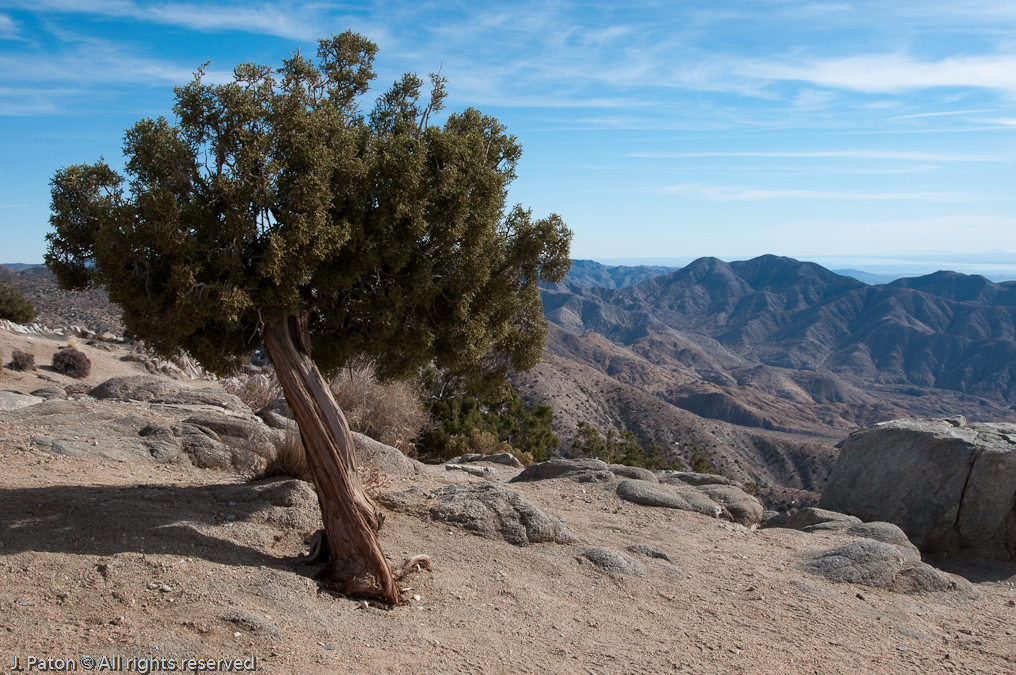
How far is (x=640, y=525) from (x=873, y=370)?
197554 millimetres

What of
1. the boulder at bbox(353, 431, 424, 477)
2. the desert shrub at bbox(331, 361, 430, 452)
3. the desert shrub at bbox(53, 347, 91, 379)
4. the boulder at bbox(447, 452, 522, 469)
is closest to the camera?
the boulder at bbox(353, 431, 424, 477)

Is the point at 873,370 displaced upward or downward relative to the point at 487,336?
downward

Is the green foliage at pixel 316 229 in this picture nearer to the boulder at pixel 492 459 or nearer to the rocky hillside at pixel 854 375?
the boulder at pixel 492 459

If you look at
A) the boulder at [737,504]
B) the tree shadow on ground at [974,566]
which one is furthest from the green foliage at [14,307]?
the tree shadow on ground at [974,566]

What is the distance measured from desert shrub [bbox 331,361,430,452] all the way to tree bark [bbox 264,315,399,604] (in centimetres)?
821

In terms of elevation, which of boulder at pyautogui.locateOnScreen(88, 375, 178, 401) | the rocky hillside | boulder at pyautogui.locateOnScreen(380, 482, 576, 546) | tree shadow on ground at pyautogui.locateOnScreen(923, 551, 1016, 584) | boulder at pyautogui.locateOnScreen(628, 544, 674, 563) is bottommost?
the rocky hillside

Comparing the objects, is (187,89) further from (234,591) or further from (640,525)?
(640,525)

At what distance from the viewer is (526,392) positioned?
162 ft

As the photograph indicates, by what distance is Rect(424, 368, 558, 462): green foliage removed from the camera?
17188mm

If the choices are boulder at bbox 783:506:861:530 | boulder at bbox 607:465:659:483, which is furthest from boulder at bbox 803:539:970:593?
boulder at bbox 607:465:659:483

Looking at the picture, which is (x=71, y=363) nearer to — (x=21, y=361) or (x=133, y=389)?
(x=21, y=361)

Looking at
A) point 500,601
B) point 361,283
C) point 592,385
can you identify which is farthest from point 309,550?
point 592,385

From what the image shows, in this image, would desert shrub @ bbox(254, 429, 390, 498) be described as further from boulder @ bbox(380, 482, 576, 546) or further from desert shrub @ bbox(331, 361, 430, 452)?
desert shrub @ bbox(331, 361, 430, 452)

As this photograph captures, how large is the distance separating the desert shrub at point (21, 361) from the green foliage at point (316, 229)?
16404 millimetres
